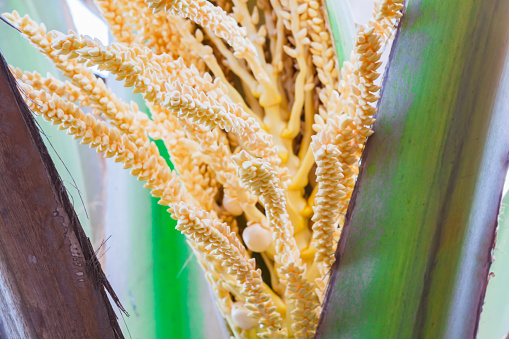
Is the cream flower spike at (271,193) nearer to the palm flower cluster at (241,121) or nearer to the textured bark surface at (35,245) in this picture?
the palm flower cluster at (241,121)

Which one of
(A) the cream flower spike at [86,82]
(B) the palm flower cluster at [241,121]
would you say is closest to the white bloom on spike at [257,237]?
(B) the palm flower cluster at [241,121]

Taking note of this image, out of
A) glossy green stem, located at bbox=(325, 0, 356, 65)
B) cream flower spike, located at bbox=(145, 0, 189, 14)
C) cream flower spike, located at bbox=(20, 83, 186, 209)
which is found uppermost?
glossy green stem, located at bbox=(325, 0, 356, 65)

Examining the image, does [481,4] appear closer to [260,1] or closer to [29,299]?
[260,1]

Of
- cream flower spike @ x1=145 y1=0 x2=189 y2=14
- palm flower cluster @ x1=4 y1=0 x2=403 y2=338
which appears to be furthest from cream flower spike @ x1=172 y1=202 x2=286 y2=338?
cream flower spike @ x1=145 y1=0 x2=189 y2=14

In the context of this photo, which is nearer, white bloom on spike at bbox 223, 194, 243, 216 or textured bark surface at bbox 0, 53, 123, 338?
textured bark surface at bbox 0, 53, 123, 338

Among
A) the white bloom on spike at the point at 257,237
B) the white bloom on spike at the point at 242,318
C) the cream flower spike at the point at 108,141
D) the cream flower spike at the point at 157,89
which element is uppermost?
the cream flower spike at the point at 157,89

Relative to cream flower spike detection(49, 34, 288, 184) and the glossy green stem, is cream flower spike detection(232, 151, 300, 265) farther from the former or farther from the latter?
the glossy green stem

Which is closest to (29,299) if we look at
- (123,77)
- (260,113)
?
(123,77)
